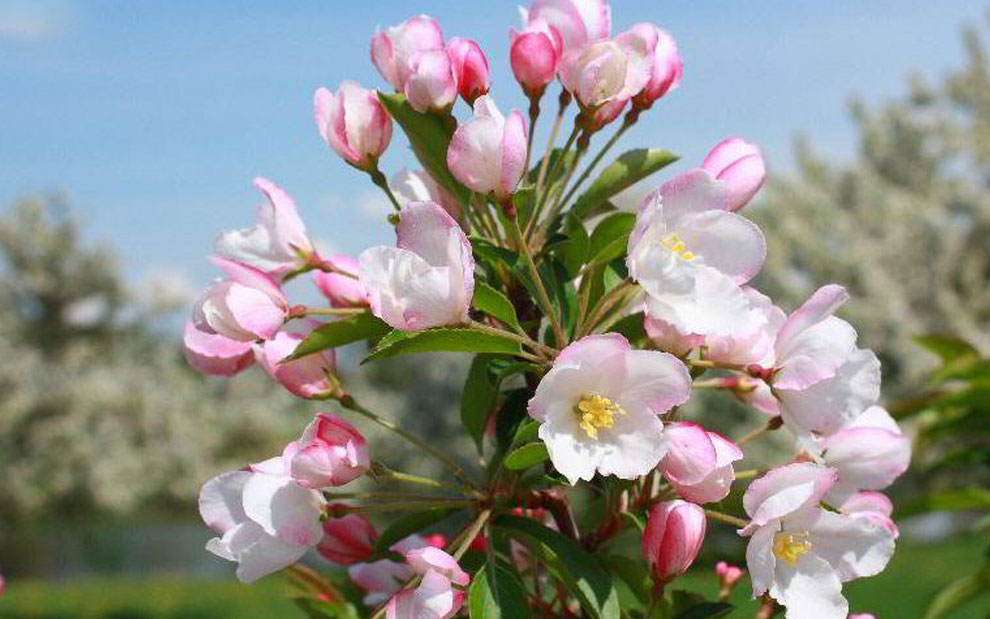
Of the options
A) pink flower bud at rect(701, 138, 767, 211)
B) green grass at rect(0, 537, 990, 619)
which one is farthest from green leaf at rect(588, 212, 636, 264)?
green grass at rect(0, 537, 990, 619)

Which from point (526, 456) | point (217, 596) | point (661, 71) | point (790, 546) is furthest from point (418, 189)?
point (217, 596)

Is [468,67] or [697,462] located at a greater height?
[468,67]

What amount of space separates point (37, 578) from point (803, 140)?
54.1 feet

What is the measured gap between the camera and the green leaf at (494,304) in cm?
140

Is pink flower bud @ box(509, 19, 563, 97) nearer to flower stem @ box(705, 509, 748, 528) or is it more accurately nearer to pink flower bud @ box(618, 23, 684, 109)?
pink flower bud @ box(618, 23, 684, 109)

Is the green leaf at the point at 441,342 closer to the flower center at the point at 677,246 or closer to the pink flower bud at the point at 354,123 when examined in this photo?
the flower center at the point at 677,246

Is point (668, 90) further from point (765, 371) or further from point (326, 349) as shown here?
point (326, 349)

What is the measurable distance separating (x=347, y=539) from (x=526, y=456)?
1.11 feet

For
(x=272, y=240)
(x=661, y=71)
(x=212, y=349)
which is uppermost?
(x=661, y=71)

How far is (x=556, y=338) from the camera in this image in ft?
4.80

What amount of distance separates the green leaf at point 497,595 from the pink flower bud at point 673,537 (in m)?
0.16

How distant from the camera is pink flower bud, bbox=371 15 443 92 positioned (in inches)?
59.1

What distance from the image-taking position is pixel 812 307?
1413 mm

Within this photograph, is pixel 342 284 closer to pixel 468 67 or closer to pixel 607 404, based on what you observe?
pixel 468 67
